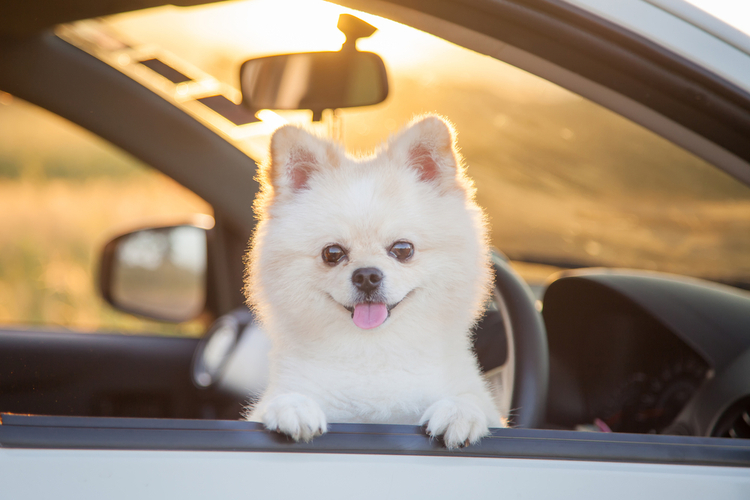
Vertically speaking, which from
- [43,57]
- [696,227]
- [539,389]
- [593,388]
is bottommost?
[539,389]

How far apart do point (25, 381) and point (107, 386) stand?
113 centimetres

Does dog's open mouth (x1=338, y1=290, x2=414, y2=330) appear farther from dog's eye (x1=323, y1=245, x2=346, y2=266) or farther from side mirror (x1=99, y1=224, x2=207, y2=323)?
side mirror (x1=99, y1=224, x2=207, y2=323)

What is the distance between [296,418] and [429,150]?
0.66 metres

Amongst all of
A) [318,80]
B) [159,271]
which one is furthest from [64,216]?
[318,80]

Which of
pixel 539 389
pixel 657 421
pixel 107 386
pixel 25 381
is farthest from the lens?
pixel 107 386

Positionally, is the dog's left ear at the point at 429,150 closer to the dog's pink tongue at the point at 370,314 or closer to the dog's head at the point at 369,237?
the dog's head at the point at 369,237

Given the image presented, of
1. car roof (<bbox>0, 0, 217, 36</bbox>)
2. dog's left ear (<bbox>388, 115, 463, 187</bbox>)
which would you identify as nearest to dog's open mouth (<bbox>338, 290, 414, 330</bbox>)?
dog's left ear (<bbox>388, 115, 463, 187</bbox>)

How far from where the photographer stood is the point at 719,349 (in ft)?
5.95

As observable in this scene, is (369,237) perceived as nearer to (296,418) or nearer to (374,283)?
(374,283)

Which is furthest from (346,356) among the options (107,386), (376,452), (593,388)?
(107,386)

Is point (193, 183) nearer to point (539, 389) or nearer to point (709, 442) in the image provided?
point (539, 389)

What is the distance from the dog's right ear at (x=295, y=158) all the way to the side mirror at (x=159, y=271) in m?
1.92

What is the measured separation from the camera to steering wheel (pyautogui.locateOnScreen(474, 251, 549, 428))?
1.73m

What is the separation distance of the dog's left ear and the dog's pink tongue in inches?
13.2
